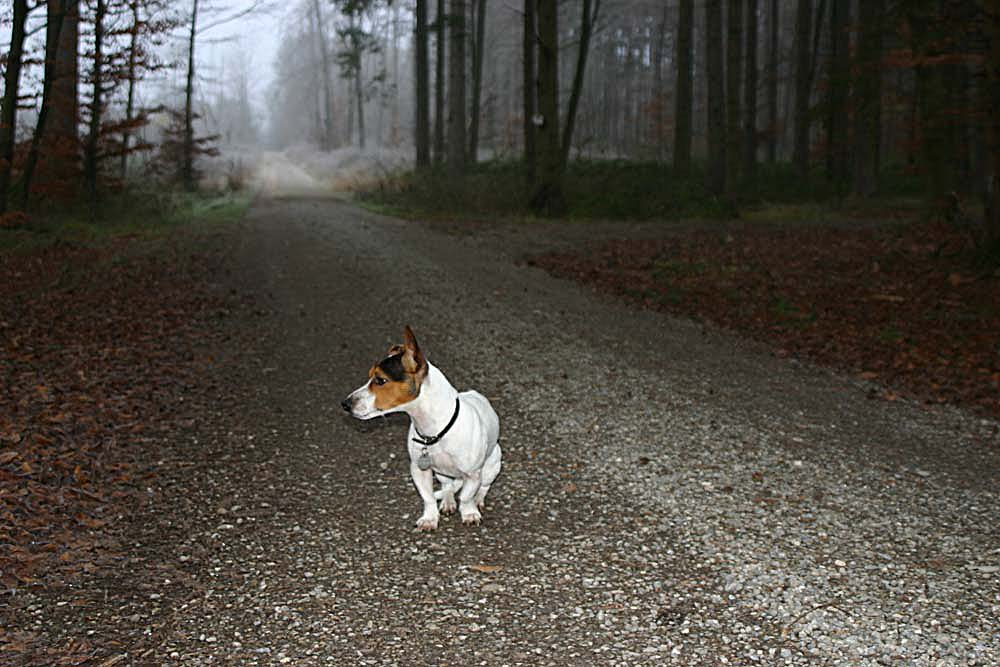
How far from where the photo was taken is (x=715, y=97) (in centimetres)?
2144

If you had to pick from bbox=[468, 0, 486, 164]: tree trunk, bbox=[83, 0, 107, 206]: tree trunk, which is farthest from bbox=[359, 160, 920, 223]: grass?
bbox=[83, 0, 107, 206]: tree trunk

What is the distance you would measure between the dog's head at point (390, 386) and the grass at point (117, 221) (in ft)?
38.6

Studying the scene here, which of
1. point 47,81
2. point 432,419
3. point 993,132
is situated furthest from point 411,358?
point 47,81

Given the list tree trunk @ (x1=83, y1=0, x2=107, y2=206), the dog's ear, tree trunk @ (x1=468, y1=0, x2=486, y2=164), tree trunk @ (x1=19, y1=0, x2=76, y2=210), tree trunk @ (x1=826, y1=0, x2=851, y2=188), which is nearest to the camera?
the dog's ear

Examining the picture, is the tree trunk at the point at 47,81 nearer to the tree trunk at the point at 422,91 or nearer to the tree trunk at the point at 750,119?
the tree trunk at the point at 422,91

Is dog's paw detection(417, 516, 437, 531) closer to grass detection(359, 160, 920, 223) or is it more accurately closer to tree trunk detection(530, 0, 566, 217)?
grass detection(359, 160, 920, 223)

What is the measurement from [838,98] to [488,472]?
2199 cm

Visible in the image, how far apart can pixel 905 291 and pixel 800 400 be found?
586cm

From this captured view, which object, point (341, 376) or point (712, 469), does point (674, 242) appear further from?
point (712, 469)

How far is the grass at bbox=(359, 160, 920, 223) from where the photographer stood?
21641 mm

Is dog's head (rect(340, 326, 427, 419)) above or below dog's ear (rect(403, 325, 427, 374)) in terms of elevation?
below

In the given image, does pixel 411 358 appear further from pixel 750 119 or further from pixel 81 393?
pixel 750 119

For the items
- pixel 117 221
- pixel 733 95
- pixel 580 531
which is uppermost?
pixel 733 95

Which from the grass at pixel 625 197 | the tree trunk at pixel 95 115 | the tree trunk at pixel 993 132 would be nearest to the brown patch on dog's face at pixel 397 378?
the tree trunk at pixel 993 132
